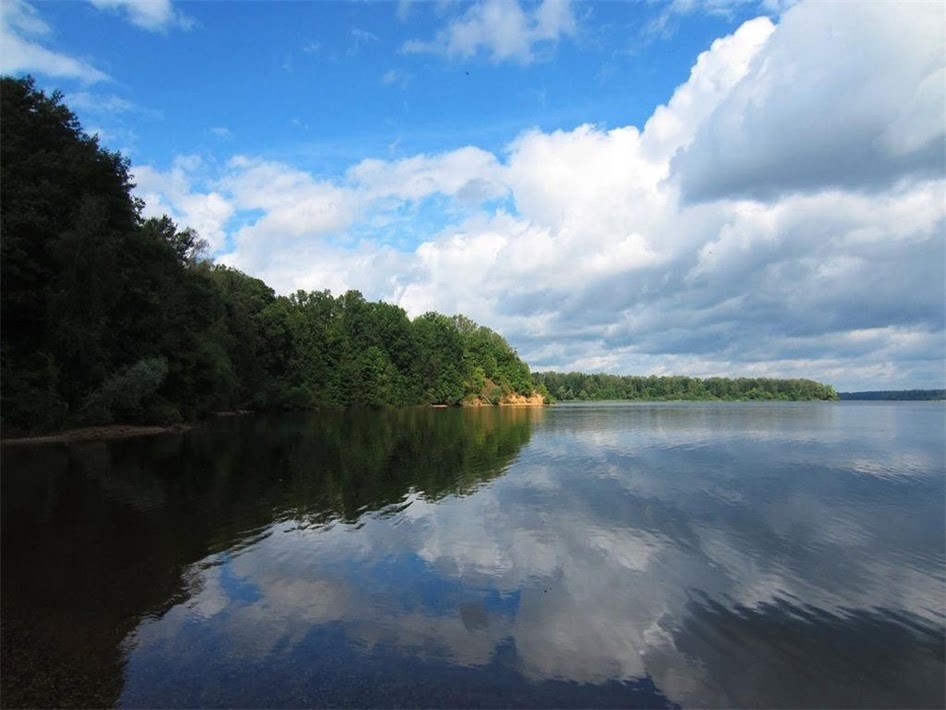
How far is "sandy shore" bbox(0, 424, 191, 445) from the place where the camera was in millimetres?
33312

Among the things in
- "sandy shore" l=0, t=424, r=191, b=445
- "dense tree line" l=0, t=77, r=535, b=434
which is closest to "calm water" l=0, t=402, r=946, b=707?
"sandy shore" l=0, t=424, r=191, b=445

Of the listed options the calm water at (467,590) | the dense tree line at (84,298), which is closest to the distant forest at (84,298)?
the dense tree line at (84,298)

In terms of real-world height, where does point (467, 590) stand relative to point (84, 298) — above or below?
below

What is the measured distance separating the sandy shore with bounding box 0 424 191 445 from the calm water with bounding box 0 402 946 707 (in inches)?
492

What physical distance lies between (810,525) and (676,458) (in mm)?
14863

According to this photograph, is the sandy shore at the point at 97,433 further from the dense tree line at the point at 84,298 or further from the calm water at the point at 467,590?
the calm water at the point at 467,590

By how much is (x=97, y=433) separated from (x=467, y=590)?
37026 millimetres

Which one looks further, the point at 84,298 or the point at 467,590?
the point at 84,298

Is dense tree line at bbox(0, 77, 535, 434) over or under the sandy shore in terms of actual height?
over

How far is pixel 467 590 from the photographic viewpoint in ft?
35.0

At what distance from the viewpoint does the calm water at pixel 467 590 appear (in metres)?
7.17

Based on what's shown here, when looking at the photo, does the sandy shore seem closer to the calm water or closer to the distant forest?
the distant forest

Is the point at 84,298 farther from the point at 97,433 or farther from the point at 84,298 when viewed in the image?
the point at 97,433

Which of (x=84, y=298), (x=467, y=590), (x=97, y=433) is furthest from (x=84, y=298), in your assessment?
(x=467, y=590)
